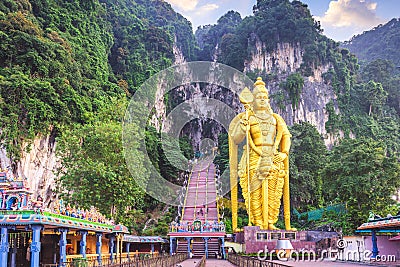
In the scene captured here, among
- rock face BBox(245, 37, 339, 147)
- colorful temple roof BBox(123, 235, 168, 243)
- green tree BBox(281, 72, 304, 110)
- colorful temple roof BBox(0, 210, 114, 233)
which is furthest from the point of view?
rock face BBox(245, 37, 339, 147)

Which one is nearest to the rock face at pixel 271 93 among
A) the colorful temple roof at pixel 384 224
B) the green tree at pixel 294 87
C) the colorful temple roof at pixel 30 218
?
the green tree at pixel 294 87

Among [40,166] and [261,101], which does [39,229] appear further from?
[40,166]

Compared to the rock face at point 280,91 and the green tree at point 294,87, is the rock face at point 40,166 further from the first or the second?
the green tree at point 294,87

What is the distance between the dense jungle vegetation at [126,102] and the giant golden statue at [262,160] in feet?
13.8

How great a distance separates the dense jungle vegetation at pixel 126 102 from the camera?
62.5ft

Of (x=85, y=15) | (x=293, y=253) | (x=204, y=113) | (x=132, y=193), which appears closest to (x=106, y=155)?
(x=132, y=193)

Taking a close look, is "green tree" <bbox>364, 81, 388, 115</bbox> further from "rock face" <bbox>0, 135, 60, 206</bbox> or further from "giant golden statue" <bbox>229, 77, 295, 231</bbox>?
"rock face" <bbox>0, 135, 60, 206</bbox>

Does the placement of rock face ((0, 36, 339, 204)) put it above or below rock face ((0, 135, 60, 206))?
above

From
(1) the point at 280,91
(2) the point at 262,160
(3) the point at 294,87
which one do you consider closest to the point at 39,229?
(2) the point at 262,160

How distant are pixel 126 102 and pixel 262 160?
33.1 feet

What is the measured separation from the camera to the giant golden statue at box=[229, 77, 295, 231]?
1838 cm

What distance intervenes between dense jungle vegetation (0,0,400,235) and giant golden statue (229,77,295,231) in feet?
13.8

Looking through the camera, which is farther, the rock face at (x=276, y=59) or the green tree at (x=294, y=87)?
the rock face at (x=276, y=59)

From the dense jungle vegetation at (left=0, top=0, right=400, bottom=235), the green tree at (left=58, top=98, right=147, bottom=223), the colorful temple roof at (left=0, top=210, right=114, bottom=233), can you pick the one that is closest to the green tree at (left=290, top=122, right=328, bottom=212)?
the dense jungle vegetation at (left=0, top=0, right=400, bottom=235)
